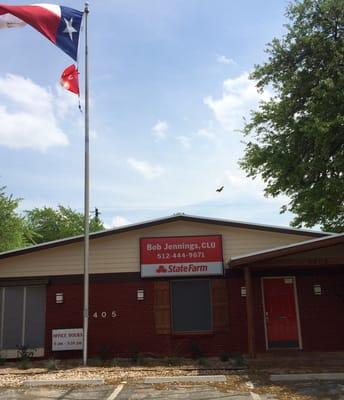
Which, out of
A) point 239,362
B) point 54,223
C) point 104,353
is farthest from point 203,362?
point 54,223

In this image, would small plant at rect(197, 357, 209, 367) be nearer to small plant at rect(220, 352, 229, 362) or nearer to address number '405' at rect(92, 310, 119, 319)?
small plant at rect(220, 352, 229, 362)

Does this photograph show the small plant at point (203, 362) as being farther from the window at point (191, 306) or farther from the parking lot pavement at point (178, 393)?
the parking lot pavement at point (178, 393)

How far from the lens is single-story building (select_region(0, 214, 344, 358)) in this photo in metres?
15.3

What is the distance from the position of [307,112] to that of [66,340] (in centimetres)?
1332

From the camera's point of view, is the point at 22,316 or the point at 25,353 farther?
the point at 22,316

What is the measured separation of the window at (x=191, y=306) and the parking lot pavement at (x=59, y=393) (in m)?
5.12

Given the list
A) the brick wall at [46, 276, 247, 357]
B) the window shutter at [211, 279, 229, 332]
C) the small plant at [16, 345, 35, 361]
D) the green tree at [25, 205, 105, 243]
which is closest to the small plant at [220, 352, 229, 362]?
the brick wall at [46, 276, 247, 357]

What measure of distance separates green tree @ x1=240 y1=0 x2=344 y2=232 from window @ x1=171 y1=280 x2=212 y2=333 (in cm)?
764

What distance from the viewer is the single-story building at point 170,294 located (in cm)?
1534

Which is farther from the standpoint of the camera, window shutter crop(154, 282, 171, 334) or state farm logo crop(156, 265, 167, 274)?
state farm logo crop(156, 265, 167, 274)

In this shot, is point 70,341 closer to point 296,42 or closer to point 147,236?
point 147,236

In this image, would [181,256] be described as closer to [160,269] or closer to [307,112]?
[160,269]

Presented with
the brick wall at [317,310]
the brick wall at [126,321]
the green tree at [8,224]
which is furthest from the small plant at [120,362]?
the green tree at [8,224]

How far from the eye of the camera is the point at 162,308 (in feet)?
51.2
